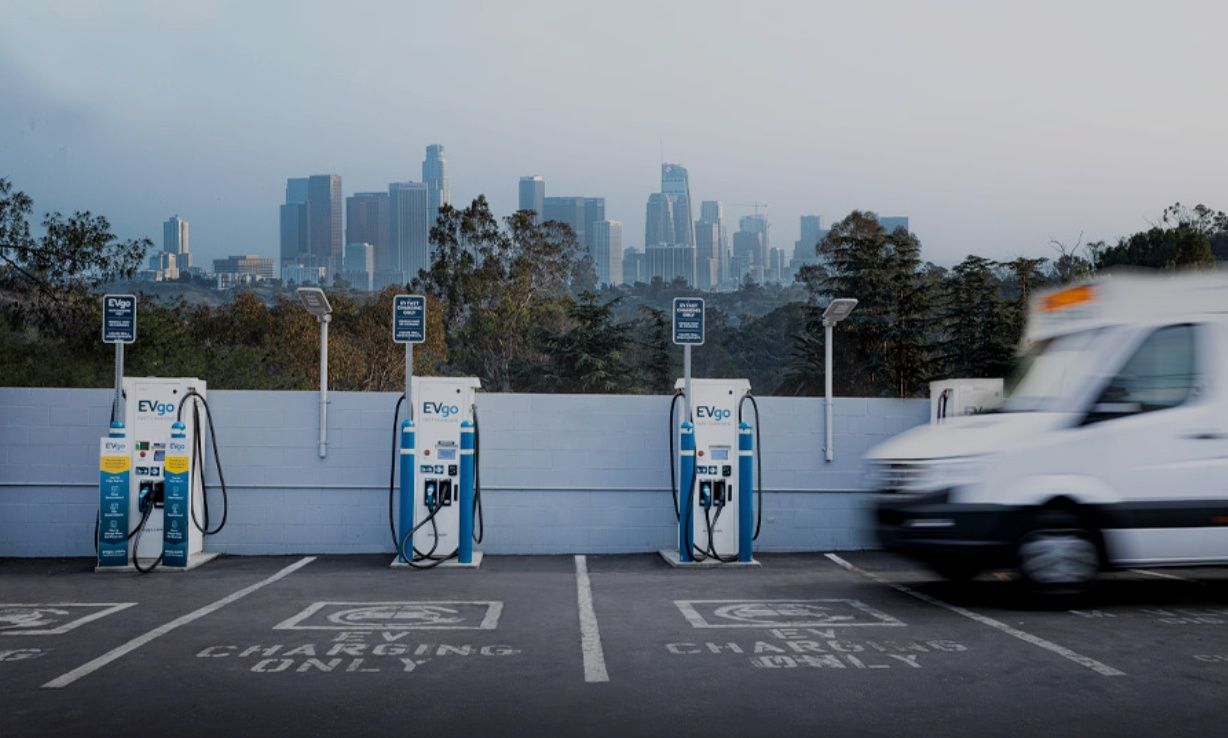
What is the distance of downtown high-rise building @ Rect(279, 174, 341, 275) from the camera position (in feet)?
261

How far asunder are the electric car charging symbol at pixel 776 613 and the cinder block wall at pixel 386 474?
11.0ft

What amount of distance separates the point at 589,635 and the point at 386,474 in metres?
4.83

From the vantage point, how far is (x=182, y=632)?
7.54m

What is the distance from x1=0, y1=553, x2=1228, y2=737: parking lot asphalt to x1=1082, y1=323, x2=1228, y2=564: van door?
0.59m

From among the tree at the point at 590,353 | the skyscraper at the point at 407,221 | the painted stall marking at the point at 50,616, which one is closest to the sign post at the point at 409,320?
the painted stall marking at the point at 50,616

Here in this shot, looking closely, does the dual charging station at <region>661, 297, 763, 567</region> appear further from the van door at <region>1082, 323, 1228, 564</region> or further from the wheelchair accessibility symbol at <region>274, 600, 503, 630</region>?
the van door at <region>1082, 323, 1228, 564</region>

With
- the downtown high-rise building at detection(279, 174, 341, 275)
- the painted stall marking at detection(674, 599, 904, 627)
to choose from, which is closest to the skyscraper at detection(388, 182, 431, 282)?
the downtown high-rise building at detection(279, 174, 341, 275)

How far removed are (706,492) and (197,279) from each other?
3877 centimetres

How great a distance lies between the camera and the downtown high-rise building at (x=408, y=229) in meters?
52.4

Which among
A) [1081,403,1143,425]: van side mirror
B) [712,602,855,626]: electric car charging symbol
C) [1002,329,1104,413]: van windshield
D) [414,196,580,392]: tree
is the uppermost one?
[414,196,580,392]: tree

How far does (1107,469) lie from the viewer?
8.14 meters

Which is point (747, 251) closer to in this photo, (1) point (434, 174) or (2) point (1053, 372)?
(1) point (434, 174)

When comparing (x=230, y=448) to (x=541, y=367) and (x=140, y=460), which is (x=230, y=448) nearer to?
(x=140, y=460)

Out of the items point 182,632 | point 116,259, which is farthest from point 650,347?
point 182,632
